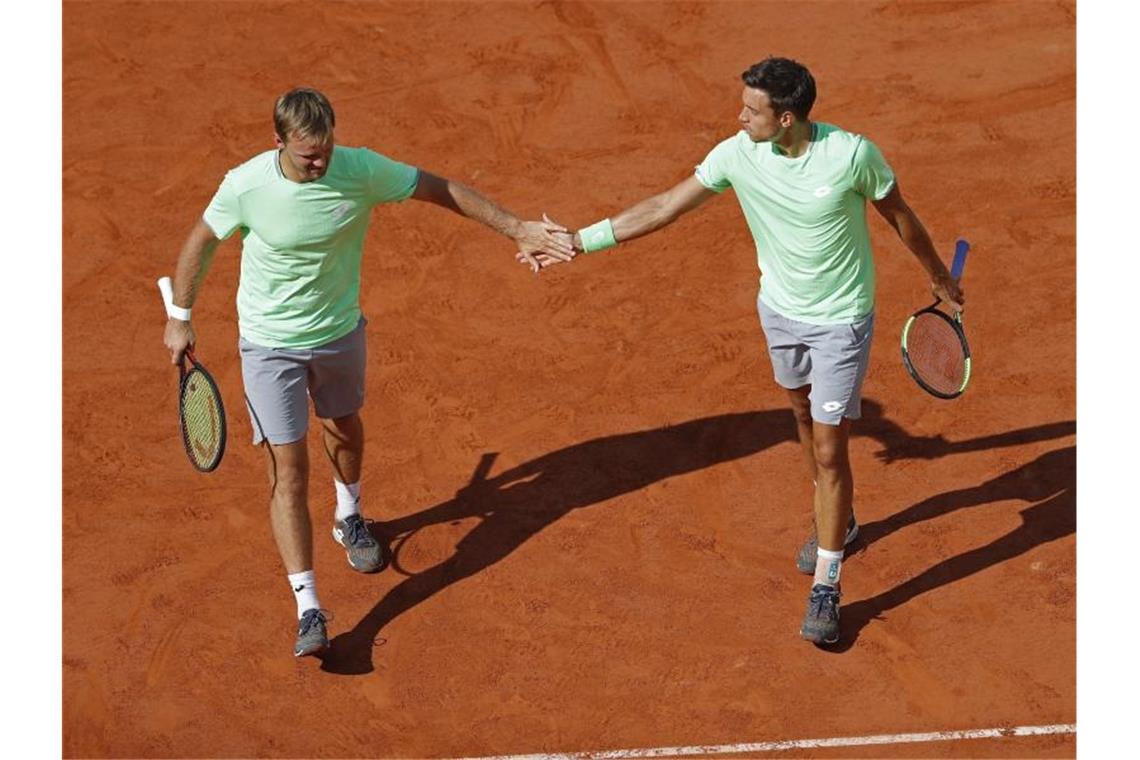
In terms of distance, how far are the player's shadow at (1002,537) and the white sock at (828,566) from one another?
0.29 m

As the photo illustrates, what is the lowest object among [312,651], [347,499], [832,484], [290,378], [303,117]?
[312,651]

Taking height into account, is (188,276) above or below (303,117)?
below

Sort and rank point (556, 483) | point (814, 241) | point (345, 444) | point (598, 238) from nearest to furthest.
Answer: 1. point (814, 241)
2. point (598, 238)
3. point (345, 444)
4. point (556, 483)

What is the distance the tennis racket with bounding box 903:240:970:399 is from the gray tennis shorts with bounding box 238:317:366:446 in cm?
277

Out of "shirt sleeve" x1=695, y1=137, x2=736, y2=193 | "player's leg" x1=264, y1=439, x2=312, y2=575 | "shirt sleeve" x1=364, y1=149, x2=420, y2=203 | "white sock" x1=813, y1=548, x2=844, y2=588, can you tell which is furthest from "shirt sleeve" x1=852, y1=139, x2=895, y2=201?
"player's leg" x1=264, y1=439, x2=312, y2=575

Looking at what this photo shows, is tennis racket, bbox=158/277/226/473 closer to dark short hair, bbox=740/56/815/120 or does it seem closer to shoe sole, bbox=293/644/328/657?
shoe sole, bbox=293/644/328/657

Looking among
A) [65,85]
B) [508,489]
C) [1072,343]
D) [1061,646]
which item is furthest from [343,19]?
[1061,646]

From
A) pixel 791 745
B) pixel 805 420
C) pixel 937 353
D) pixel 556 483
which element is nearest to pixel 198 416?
pixel 556 483

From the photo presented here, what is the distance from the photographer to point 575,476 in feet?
34.9

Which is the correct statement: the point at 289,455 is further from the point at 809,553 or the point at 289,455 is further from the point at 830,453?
the point at 809,553

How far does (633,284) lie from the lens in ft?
38.9

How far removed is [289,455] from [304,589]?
0.69 meters

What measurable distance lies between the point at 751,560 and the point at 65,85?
646 centimetres

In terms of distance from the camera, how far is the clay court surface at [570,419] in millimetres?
9422
